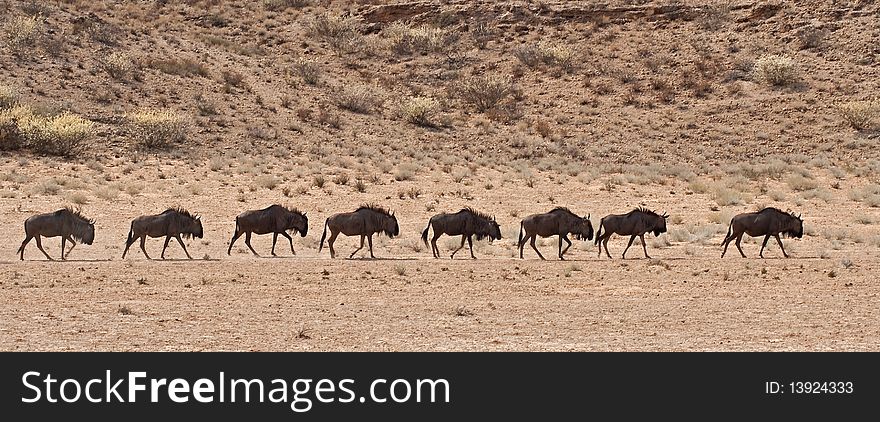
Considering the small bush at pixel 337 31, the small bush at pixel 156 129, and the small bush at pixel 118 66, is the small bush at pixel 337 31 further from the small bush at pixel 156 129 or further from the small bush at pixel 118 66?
the small bush at pixel 156 129

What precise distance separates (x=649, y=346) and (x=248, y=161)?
29.0 meters

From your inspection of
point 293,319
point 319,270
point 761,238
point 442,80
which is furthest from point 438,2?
point 293,319

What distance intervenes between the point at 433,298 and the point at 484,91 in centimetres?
3736

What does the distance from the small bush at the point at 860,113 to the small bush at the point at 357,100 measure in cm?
1980

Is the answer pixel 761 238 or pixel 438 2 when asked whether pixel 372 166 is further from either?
pixel 438 2

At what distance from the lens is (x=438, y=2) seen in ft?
219

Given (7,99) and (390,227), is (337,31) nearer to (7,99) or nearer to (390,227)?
(7,99)

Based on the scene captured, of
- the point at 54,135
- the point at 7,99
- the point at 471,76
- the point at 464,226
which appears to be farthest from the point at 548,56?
the point at 464,226

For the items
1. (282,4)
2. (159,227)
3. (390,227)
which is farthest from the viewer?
(282,4)

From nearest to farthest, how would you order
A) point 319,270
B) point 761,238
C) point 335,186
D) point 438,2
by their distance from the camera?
point 319,270 → point 761,238 → point 335,186 → point 438,2

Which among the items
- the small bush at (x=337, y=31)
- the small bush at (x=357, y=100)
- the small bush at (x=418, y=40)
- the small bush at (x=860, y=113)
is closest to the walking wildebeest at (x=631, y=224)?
the small bush at (x=860, y=113)

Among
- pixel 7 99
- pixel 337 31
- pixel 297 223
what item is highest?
pixel 337 31

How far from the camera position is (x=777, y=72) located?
5272cm

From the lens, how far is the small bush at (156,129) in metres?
42.2
